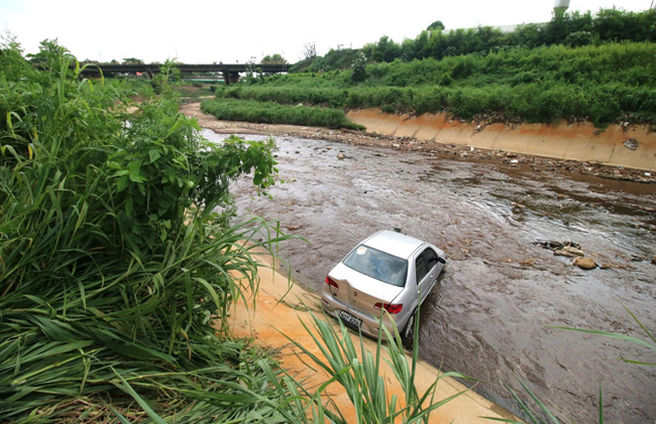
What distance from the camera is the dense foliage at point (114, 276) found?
2.02 meters

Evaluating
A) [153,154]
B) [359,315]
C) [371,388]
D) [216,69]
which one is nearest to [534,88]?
[359,315]

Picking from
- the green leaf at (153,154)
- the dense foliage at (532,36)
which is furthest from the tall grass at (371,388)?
the dense foliage at (532,36)

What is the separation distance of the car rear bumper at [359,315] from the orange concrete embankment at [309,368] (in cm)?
22

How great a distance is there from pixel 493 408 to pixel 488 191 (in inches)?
429

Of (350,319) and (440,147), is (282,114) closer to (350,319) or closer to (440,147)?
(440,147)

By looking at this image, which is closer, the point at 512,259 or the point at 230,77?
the point at 512,259

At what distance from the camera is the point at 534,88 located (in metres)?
20.8

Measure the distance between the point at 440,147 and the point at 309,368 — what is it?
67.5ft

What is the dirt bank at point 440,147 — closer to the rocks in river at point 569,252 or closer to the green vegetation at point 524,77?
the green vegetation at point 524,77

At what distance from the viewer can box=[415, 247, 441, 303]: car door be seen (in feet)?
17.8

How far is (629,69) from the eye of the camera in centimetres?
1964

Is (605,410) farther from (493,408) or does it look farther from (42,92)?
(42,92)

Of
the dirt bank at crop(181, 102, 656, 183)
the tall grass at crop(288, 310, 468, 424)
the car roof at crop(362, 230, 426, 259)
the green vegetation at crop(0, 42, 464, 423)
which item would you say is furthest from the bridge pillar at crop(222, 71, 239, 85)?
the tall grass at crop(288, 310, 468, 424)

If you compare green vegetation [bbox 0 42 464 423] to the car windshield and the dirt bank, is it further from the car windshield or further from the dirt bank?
the dirt bank
